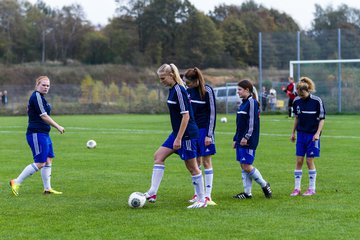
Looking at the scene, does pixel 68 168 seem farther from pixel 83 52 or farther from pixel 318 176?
pixel 83 52

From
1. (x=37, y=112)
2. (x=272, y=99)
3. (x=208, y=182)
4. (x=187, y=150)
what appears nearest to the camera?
(x=187, y=150)

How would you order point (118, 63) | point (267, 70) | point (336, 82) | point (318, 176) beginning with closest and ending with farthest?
point (318, 176) → point (336, 82) → point (267, 70) → point (118, 63)

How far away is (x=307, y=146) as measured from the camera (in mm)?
11008

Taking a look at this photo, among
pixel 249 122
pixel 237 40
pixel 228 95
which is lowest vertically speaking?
pixel 249 122

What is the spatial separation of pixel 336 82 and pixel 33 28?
6022 centimetres

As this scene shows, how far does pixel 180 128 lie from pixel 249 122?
4.70 feet

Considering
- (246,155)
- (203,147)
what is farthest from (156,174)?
(246,155)

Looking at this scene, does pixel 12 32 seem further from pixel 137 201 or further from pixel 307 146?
pixel 137 201

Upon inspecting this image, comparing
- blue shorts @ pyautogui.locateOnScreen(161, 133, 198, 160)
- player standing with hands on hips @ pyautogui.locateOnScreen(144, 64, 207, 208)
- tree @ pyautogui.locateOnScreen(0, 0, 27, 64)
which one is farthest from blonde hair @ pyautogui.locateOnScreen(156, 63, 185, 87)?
tree @ pyautogui.locateOnScreen(0, 0, 27, 64)

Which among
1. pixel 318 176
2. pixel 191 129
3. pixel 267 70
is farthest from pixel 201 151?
pixel 267 70

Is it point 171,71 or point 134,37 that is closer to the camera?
point 171,71

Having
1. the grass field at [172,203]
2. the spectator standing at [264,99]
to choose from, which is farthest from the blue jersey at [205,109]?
the spectator standing at [264,99]

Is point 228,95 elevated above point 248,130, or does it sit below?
above

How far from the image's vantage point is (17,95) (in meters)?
62.4
